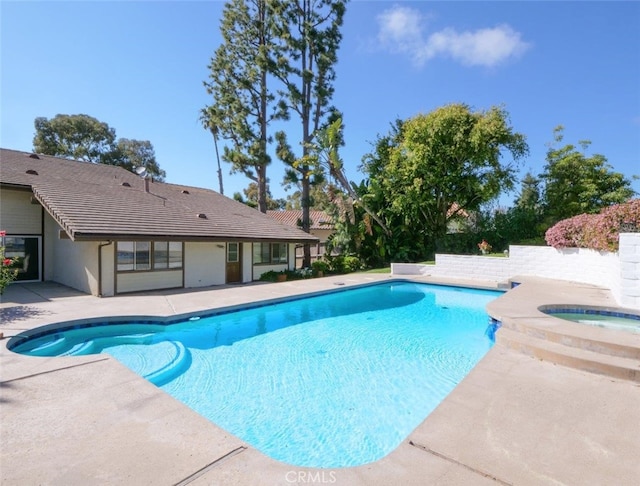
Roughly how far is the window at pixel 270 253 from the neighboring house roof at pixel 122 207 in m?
0.75

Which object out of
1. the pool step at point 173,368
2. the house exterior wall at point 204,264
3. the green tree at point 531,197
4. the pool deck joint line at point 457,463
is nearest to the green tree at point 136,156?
the house exterior wall at point 204,264

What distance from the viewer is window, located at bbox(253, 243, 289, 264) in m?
16.5

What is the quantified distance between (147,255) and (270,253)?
6.34 m

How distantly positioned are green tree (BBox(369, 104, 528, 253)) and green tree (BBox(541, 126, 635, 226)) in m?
2.84

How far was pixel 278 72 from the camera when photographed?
65.3 feet

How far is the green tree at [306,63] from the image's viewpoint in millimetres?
19375

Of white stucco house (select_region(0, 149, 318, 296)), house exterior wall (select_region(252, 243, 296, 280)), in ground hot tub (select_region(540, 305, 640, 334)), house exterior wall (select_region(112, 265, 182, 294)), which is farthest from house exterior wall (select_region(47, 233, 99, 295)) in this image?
in ground hot tub (select_region(540, 305, 640, 334))

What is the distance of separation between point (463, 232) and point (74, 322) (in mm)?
20630

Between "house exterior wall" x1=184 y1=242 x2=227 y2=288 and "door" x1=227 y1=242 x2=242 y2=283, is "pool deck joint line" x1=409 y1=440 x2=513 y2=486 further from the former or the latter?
"door" x1=227 y1=242 x2=242 y2=283

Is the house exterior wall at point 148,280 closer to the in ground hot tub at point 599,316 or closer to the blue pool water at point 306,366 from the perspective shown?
the blue pool water at point 306,366

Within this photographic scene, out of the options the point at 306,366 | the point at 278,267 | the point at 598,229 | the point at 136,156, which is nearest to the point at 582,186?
the point at 598,229

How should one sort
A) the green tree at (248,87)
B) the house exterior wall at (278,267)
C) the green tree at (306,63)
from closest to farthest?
1. the house exterior wall at (278,267)
2. the green tree at (306,63)
3. the green tree at (248,87)

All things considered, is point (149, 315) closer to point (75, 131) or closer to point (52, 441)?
point (52, 441)

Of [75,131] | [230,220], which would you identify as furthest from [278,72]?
[75,131]
